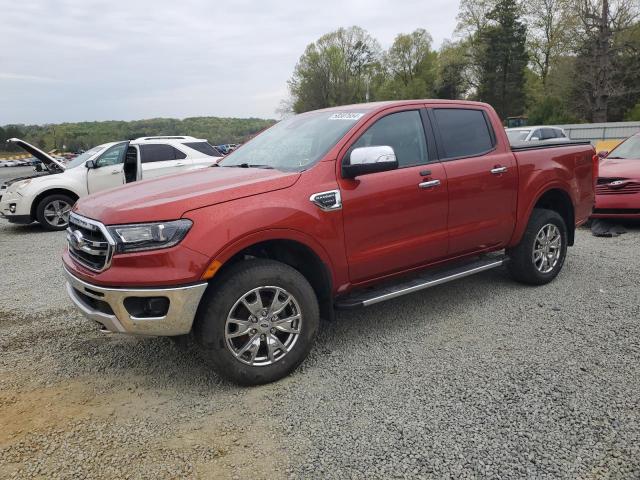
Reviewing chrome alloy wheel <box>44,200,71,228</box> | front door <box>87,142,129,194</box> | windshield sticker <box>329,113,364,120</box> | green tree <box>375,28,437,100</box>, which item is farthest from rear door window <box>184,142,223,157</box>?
green tree <box>375,28,437,100</box>

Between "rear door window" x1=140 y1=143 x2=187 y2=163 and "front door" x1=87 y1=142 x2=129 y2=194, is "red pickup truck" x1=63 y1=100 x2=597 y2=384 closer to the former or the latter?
"rear door window" x1=140 y1=143 x2=187 y2=163

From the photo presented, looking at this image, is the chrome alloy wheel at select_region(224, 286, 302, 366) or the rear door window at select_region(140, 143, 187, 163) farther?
the rear door window at select_region(140, 143, 187, 163)

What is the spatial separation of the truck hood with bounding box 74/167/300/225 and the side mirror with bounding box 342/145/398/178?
0.39 metres

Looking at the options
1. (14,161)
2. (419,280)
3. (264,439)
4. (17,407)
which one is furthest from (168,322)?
(14,161)

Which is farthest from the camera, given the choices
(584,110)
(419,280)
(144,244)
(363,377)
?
(584,110)

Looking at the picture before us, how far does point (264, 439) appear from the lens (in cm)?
258

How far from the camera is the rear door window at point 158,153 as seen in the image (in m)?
9.48

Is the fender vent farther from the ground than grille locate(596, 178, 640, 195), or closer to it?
farther from the ground

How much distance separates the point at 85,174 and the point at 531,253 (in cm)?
849

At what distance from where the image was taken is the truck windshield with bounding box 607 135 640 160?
7.87 m

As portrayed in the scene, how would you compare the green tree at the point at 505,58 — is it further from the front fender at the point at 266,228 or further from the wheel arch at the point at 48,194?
the front fender at the point at 266,228

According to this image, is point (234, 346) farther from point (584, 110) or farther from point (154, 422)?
point (584, 110)

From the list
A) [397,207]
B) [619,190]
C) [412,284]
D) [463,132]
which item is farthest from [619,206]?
[397,207]

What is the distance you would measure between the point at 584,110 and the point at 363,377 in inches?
1432
